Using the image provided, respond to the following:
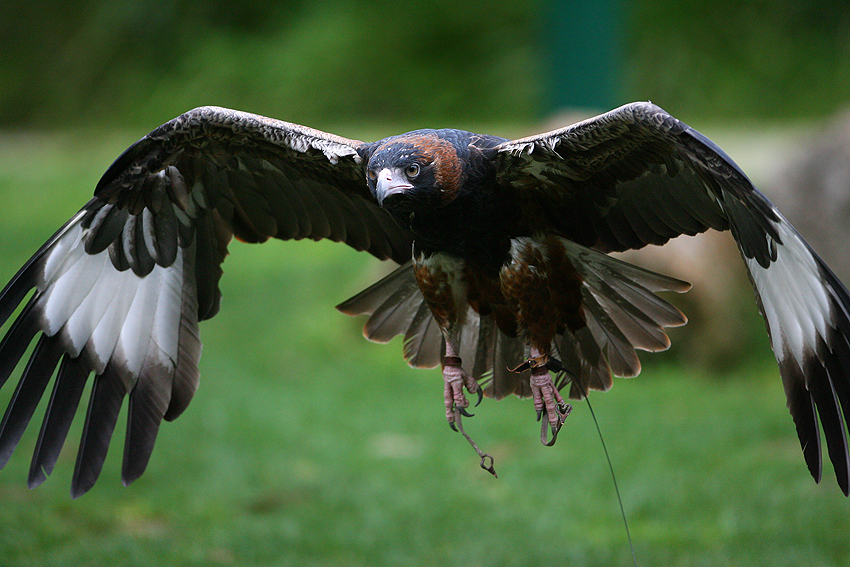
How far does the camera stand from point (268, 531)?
4520mm

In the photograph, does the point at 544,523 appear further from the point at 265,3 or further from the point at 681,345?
the point at 265,3

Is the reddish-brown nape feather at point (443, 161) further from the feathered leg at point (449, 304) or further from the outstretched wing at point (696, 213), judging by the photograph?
the feathered leg at point (449, 304)

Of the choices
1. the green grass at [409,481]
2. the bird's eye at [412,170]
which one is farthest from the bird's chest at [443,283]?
the green grass at [409,481]

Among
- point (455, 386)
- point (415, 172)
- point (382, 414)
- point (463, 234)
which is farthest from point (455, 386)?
point (382, 414)

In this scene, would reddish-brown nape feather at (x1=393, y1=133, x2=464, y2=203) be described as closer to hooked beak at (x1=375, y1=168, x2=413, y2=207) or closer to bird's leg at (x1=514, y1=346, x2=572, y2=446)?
hooked beak at (x1=375, y1=168, x2=413, y2=207)

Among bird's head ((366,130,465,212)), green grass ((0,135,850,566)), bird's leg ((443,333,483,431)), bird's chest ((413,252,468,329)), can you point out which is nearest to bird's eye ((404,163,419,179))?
bird's head ((366,130,465,212))

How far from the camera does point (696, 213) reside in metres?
3.20

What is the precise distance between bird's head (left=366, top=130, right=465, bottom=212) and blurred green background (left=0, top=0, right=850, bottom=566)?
1908 mm

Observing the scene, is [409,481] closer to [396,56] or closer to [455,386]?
[455,386]

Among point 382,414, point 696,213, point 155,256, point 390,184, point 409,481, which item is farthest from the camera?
point 382,414

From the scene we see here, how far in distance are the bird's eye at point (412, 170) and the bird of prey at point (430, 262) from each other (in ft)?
0.03

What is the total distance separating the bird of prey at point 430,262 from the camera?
2922 millimetres

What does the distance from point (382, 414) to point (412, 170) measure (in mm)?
3440

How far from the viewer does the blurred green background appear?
439cm
